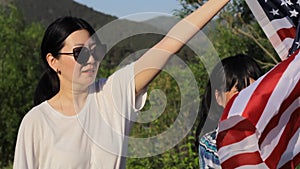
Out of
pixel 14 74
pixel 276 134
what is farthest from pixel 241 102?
pixel 14 74

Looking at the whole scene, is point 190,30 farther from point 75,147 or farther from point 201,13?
point 75,147

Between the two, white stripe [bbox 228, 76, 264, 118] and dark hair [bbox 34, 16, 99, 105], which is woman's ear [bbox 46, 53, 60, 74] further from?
white stripe [bbox 228, 76, 264, 118]

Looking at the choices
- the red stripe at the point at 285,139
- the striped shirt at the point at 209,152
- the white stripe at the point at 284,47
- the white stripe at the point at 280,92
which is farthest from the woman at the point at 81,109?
the striped shirt at the point at 209,152

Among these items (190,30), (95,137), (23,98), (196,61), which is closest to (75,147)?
(95,137)

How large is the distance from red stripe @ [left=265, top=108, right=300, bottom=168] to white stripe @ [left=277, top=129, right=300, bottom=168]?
19 mm

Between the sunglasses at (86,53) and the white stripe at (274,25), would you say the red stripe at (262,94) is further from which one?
the sunglasses at (86,53)

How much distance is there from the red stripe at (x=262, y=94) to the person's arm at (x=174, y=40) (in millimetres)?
374

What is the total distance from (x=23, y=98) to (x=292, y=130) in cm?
1218

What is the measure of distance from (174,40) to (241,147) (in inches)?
20.4

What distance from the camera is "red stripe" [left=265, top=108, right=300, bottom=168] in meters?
3.40

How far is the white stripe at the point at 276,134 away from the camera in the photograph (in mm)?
3398

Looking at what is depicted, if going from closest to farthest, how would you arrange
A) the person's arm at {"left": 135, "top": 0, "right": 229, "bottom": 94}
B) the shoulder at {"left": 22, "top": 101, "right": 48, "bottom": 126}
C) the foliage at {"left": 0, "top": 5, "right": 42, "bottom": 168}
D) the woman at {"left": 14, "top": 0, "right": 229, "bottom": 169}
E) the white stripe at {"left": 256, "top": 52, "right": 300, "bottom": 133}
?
the person's arm at {"left": 135, "top": 0, "right": 229, "bottom": 94} < the white stripe at {"left": 256, "top": 52, "right": 300, "bottom": 133} < the woman at {"left": 14, "top": 0, "right": 229, "bottom": 169} < the shoulder at {"left": 22, "top": 101, "right": 48, "bottom": 126} < the foliage at {"left": 0, "top": 5, "right": 42, "bottom": 168}

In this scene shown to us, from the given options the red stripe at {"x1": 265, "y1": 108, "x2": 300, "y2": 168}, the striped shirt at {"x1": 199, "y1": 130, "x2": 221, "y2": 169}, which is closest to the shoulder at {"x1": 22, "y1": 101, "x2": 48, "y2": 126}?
the red stripe at {"x1": 265, "y1": 108, "x2": 300, "y2": 168}

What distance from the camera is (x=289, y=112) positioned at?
3.43 meters
